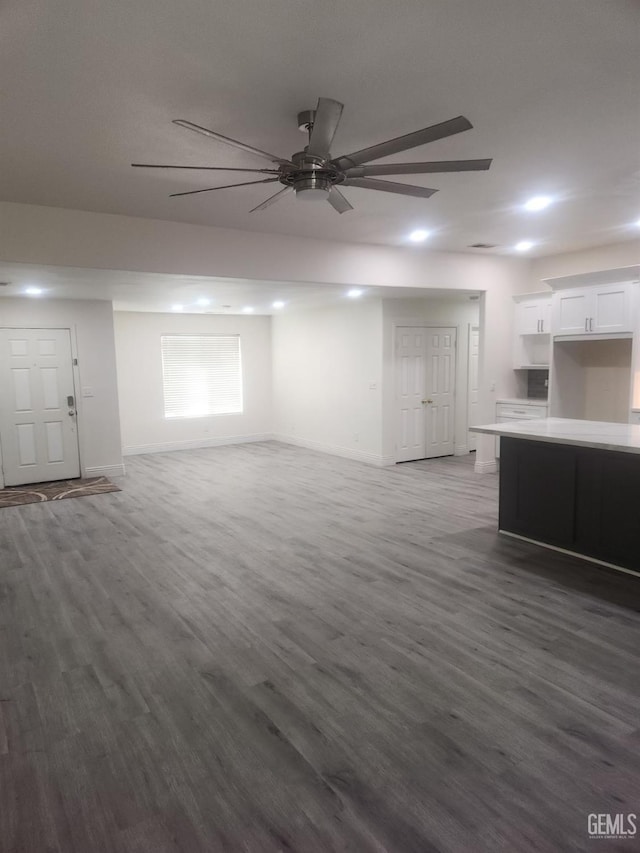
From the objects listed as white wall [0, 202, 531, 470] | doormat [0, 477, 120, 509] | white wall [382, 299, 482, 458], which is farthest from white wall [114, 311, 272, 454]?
white wall [0, 202, 531, 470]

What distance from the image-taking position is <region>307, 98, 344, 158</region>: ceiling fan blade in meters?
2.11

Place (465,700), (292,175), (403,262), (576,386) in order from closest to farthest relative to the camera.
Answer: (465,700) → (292,175) → (403,262) → (576,386)

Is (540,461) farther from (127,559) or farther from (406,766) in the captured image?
(127,559)

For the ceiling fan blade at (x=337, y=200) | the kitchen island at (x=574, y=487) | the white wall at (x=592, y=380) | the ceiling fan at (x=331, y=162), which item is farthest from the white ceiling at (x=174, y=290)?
the kitchen island at (x=574, y=487)

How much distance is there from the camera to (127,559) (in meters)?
4.30

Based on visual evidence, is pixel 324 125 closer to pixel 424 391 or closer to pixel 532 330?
pixel 532 330

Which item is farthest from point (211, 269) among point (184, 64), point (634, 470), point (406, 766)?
point (406, 766)

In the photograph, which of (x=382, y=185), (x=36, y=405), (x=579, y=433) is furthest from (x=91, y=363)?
(x=579, y=433)

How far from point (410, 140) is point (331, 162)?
469 mm

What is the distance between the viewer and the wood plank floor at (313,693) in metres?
1.82

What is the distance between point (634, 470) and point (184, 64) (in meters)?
3.54

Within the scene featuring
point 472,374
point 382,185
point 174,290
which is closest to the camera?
point 382,185

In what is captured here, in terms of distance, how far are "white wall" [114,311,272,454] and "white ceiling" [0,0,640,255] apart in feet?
16.0

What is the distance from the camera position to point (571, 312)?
607 centimetres
